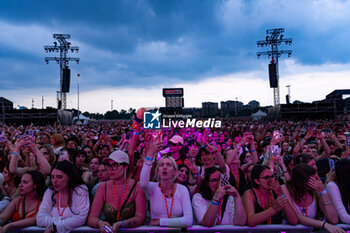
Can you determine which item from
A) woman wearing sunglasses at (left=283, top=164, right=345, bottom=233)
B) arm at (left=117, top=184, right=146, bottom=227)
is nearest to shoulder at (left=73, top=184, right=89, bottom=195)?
arm at (left=117, top=184, right=146, bottom=227)

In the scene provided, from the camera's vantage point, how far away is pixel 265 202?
268 cm

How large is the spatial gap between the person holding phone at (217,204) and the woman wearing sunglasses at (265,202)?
15 cm

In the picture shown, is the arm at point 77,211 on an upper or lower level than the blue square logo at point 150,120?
lower

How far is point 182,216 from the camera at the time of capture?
2664mm

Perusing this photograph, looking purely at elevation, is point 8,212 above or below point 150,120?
below

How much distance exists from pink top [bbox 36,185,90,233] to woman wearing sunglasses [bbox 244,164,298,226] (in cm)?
193

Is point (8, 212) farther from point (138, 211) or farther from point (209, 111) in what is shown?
point (209, 111)

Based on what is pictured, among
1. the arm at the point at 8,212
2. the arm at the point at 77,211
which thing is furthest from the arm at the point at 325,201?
the arm at the point at 8,212

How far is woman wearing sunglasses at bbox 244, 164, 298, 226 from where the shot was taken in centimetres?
236

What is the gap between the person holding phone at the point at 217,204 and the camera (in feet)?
7.81

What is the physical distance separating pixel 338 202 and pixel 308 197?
30 centimetres

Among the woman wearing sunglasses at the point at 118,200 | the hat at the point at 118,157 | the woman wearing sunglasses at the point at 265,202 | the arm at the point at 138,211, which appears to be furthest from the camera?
the hat at the point at 118,157

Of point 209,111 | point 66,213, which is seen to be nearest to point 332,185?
point 66,213

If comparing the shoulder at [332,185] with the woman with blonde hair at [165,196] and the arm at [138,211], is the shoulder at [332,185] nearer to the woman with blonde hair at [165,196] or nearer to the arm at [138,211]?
the woman with blonde hair at [165,196]
